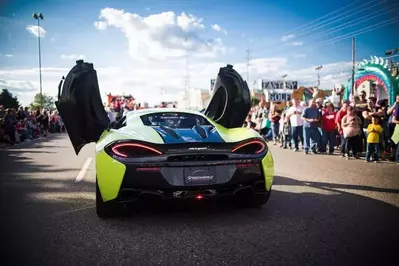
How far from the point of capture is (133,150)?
3.54 metres

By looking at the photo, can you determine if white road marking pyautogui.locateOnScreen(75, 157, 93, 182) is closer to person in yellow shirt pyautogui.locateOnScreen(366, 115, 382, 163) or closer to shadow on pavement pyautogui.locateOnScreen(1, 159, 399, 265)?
shadow on pavement pyautogui.locateOnScreen(1, 159, 399, 265)

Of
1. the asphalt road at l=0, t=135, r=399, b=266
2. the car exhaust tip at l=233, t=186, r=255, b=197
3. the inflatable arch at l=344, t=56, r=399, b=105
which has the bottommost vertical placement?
the asphalt road at l=0, t=135, r=399, b=266

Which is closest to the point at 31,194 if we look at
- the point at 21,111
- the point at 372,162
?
the point at 372,162

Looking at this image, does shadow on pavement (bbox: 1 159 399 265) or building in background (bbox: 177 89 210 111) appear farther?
building in background (bbox: 177 89 210 111)

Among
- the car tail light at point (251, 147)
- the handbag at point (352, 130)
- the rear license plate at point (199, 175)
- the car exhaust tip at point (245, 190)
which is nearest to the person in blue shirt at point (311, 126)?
the handbag at point (352, 130)

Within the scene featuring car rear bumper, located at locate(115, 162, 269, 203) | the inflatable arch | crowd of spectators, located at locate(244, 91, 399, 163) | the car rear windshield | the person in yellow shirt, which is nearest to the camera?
car rear bumper, located at locate(115, 162, 269, 203)

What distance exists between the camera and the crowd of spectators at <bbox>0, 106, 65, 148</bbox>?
47.3 feet

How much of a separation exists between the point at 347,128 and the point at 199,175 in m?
7.38

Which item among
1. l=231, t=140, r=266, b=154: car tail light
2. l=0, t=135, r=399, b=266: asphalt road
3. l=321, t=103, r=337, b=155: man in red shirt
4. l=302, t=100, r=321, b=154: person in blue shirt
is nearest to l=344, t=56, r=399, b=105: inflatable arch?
l=321, t=103, r=337, b=155: man in red shirt

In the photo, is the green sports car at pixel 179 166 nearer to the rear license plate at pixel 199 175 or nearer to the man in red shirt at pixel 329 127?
the rear license plate at pixel 199 175

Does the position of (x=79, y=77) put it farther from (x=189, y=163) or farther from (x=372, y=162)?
(x=372, y=162)

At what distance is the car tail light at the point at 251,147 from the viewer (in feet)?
12.3

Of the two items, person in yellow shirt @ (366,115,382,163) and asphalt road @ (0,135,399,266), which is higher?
person in yellow shirt @ (366,115,382,163)

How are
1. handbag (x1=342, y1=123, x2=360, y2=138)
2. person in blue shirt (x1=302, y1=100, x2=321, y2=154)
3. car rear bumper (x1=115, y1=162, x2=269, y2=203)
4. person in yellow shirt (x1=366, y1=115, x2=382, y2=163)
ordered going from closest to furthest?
car rear bumper (x1=115, y1=162, x2=269, y2=203), person in yellow shirt (x1=366, y1=115, x2=382, y2=163), handbag (x1=342, y1=123, x2=360, y2=138), person in blue shirt (x1=302, y1=100, x2=321, y2=154)
